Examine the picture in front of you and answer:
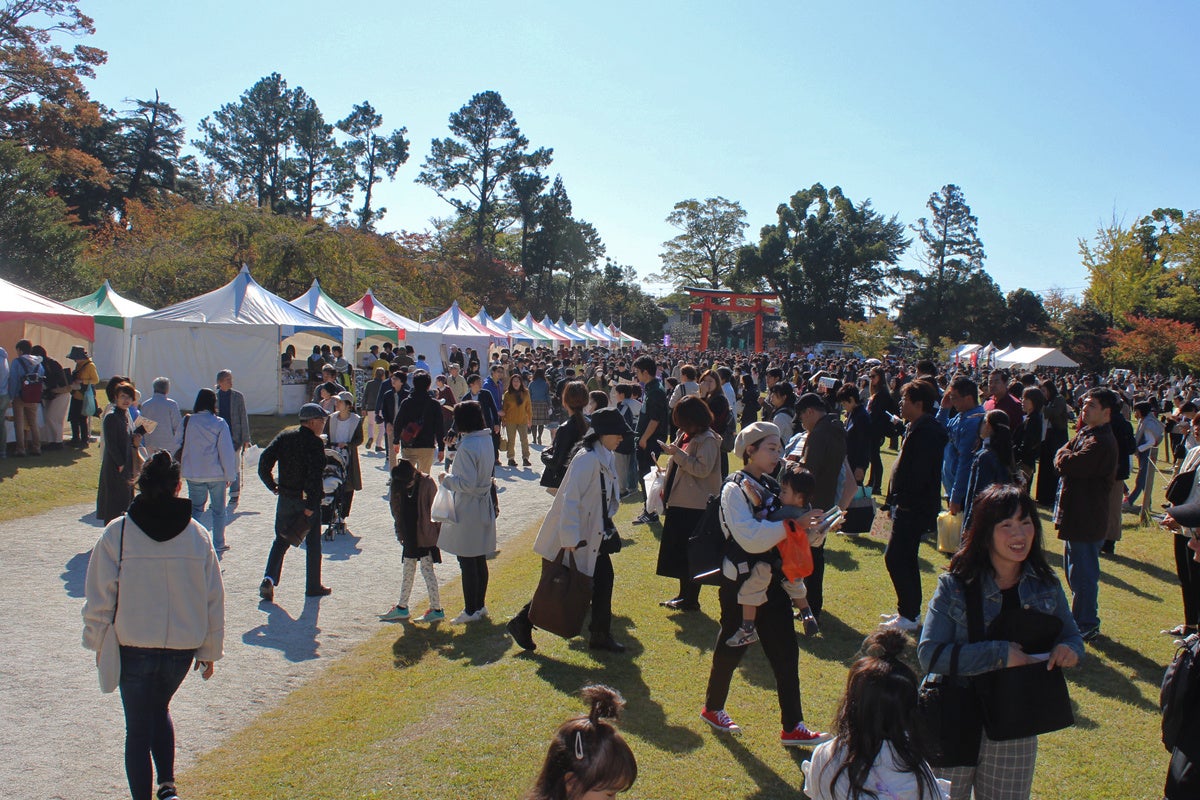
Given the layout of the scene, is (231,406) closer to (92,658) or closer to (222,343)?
(92,658)

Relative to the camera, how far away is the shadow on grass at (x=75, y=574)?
6758 mm

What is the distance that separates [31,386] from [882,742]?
13.6 metres

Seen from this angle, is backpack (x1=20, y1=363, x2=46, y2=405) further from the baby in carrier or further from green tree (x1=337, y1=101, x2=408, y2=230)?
green tree (x1=337, y1=101, x2=408, y2=230)

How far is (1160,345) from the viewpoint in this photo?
37.6 m

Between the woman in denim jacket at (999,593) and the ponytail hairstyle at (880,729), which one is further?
the woman in denim jacket at (999,593)

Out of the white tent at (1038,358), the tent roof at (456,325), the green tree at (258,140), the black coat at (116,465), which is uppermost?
the green tree at (258,140)

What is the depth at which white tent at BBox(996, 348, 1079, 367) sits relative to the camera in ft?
126

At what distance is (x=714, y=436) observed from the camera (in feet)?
19.2

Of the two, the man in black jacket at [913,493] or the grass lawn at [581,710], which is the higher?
the man in black jacket at [913,493]

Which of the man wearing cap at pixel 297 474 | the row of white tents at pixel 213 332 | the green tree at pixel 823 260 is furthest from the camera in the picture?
the green tree at pixel 823 260

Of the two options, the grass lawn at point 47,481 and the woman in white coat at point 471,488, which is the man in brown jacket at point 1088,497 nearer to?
the woman in white coat at point 471,488

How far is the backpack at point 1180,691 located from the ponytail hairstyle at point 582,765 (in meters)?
1.81

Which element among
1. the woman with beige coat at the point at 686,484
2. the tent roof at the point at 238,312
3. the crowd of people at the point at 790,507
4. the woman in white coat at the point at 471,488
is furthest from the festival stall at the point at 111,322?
the woman with beige coat at the point at 686,484

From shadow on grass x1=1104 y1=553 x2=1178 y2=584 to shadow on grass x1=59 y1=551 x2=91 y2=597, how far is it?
394 inches
